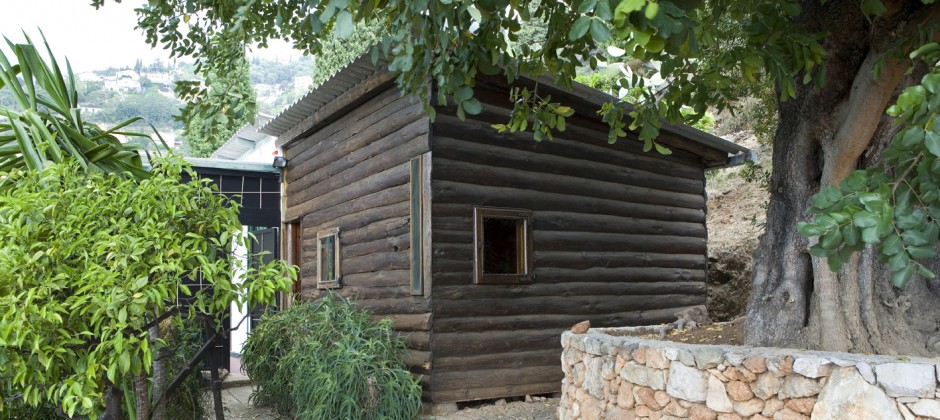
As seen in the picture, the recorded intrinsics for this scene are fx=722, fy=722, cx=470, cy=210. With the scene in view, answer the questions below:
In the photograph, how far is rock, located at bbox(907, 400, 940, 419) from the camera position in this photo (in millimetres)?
3350

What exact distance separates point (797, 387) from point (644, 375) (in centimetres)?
121

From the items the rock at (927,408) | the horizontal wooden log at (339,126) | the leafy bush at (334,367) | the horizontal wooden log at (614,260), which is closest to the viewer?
the rock at (927,408)

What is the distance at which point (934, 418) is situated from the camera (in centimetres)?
334

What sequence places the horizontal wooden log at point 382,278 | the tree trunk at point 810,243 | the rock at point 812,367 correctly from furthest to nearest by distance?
1. the horizontal wooden log at point 382,278
2. the tree trunk at point 810,243
3. the rock at point 812,367

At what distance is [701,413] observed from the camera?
4457 millimetres

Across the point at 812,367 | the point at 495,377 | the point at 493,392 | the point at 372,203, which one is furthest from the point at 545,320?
the point at 812,367

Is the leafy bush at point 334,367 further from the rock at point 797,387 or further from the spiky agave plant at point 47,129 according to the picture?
the rock at point 797,387

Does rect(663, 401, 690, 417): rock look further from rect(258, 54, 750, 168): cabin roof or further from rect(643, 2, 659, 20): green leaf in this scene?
rect(258, 54, 750, 168): cabin roof

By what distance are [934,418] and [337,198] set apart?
7016 millimetres

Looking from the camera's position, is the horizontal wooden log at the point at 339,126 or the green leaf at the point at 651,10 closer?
the green leaf at the point at 651,10

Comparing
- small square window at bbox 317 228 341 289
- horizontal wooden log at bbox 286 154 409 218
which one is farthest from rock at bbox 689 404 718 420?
small square window at bbox 317 228 341 289

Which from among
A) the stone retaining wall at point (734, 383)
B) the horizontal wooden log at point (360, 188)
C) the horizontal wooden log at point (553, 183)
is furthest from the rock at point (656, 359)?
the horizontal wooden log at point (360, 188)

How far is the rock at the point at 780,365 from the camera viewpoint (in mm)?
3926

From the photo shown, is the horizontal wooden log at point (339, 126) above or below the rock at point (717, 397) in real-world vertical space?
above
